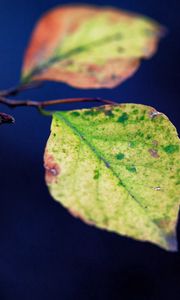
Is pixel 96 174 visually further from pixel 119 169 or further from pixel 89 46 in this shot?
pixel 89 46

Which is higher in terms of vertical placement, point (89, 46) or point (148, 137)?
point (89, 46)

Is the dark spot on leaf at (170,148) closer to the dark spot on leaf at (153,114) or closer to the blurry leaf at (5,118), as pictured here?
the dark spot on leaf at (153,114)

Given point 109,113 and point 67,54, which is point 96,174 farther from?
point 67,54

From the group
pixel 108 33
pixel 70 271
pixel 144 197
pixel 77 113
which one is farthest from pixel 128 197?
pixel 70 271

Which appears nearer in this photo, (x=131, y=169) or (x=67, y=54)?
(x=131, y=169)

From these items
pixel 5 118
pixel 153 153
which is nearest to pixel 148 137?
pixel 153 153

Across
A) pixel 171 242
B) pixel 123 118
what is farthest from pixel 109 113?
pixel 171 242

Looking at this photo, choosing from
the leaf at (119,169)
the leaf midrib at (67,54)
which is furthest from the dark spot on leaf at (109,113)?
the leaf midrib at (67,54)
